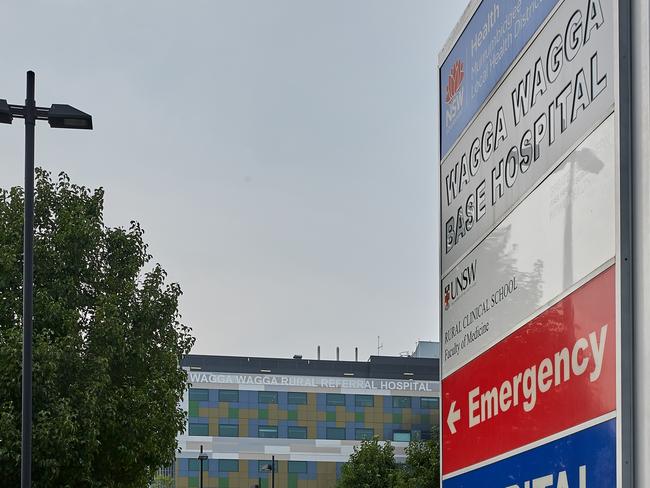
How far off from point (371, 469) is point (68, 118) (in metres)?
56.9

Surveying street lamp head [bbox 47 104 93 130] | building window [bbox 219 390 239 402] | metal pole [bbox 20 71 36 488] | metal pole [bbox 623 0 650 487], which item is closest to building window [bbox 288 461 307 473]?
building window [bbox 219 390 239 402]

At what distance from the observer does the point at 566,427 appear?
288cm

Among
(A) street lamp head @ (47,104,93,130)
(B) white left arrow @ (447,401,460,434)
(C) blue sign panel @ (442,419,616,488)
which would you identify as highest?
(A) street lamp head @ (47,104,93,130)

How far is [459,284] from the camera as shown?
3.97m

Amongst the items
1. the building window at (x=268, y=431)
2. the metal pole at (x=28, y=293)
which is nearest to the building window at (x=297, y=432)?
the building window at (x=268, y=431)

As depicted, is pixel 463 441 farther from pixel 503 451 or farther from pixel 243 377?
pixel 243 377

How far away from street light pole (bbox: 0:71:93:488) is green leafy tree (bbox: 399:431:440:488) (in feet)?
172

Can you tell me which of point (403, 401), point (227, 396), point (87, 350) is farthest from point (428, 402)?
point (87, 350)

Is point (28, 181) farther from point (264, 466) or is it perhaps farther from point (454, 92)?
point (264, 466)

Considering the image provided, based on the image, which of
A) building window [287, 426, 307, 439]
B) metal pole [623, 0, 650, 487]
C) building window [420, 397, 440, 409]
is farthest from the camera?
building window [420, 397, 440, 409]

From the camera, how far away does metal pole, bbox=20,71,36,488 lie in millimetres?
15172

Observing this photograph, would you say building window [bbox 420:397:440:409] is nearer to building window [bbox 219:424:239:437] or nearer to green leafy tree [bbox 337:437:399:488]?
building window [bbox 219:424:239:437]

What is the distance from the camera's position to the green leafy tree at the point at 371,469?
227ft

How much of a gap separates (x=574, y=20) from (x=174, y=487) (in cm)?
7860
